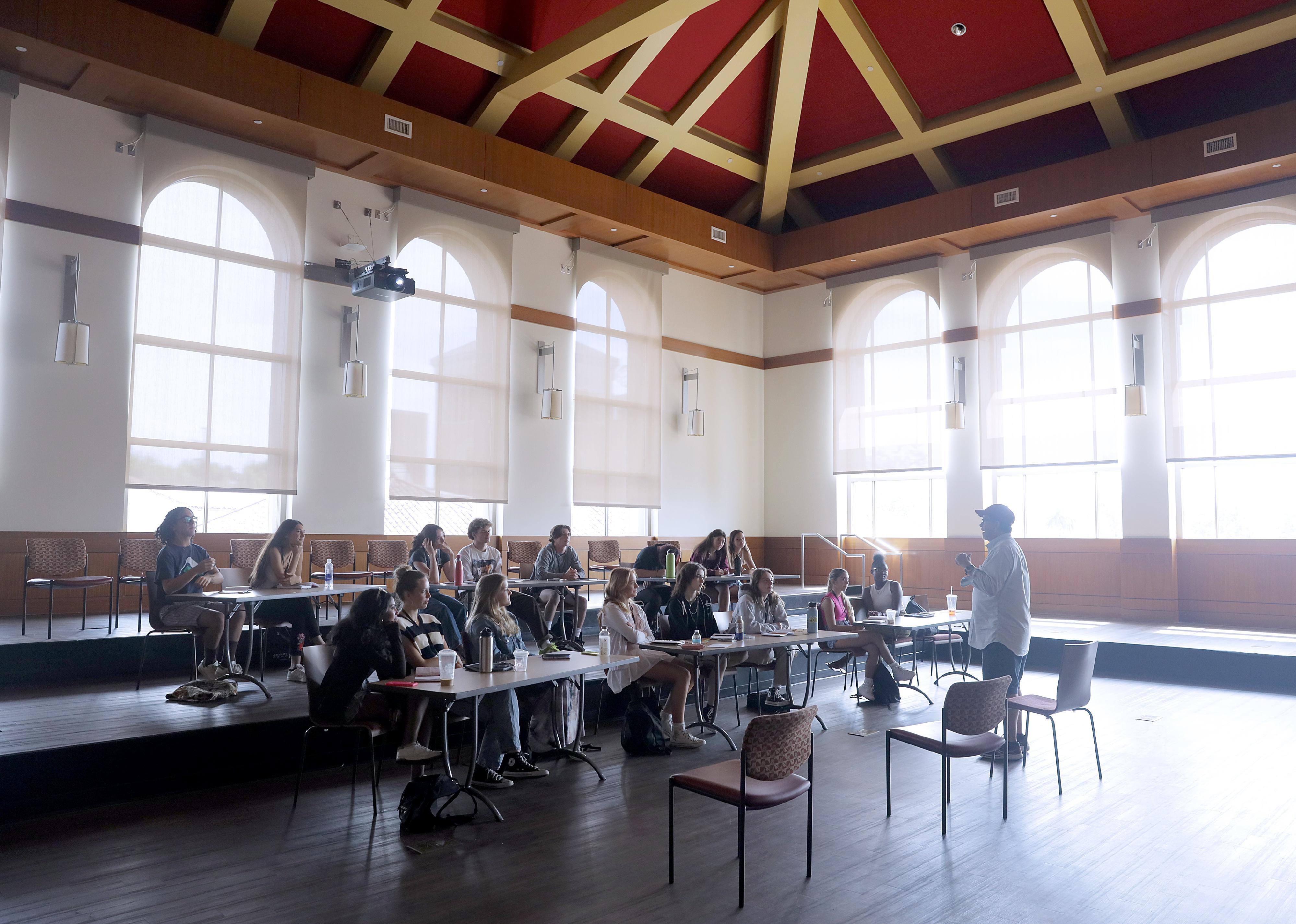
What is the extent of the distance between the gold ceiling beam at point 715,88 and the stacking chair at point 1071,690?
8276 millimetres

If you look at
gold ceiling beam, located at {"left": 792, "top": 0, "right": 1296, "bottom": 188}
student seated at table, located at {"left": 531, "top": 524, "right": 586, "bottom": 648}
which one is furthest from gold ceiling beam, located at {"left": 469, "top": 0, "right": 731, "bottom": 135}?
student seated at table, located at {"left": 531, "top": 524, "right": 586, "bottom": 648}

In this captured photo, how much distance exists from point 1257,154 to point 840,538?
7211 mm

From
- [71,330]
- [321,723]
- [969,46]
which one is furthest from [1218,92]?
[71,330]

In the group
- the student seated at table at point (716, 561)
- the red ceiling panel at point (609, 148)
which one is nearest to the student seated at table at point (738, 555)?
the student seated at table at point (716, 561)

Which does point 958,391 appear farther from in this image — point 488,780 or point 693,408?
point 488,780

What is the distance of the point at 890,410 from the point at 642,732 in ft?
28.5

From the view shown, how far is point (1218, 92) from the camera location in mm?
10141

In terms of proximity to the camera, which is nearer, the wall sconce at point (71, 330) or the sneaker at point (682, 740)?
the sneaker at point (682, 740)

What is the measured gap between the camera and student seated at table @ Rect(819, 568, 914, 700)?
754 cm

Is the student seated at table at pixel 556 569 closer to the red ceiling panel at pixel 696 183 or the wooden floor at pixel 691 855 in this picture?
the wooden floor at pixel 691 855

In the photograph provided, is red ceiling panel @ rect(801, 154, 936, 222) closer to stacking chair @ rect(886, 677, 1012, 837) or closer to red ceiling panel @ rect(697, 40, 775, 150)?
red ceiling panel @ rect(697, 40, 775, 150)

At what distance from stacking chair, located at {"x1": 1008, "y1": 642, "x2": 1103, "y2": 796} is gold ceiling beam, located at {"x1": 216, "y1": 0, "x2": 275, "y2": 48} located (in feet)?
28.8

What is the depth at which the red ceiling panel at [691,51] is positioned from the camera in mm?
10203

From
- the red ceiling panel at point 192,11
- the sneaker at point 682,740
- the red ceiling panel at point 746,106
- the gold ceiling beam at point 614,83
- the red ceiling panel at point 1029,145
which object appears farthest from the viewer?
the red ceiling panel at point 746,106
